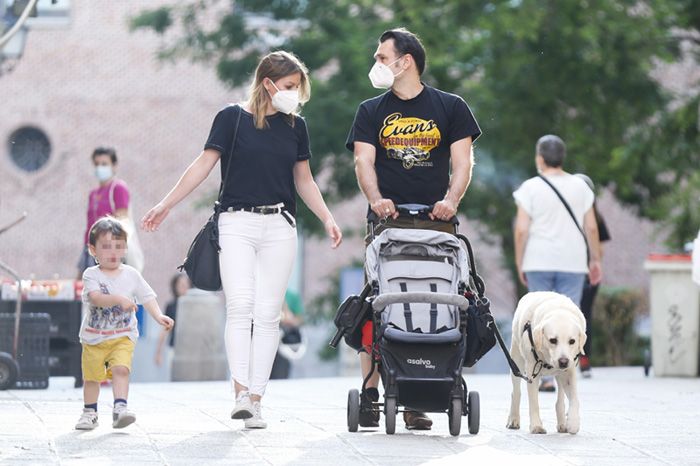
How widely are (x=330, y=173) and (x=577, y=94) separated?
4.48 metres

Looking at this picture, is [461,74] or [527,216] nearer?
[527,216]

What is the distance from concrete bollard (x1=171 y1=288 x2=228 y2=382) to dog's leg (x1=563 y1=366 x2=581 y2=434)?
8646mm

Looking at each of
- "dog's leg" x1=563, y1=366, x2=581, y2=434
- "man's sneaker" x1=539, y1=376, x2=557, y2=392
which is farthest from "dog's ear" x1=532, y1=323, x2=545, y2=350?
"man's sneaker" x1=539, y1=376, x2=557, y2=392

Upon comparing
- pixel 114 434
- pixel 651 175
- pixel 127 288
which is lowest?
pixel 114 434

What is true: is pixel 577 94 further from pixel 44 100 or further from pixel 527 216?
pixel 44 100

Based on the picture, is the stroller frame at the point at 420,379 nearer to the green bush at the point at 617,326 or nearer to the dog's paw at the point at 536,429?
the dog's paw at the point at 536,429

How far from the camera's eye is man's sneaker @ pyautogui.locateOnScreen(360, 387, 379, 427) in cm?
873

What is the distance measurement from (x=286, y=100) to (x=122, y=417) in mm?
1902

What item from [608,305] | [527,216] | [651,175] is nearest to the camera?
[527,216]

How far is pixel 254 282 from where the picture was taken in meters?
9.00

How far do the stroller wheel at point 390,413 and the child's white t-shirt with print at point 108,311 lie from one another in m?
1.41

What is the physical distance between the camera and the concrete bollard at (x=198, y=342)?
17.3 meters

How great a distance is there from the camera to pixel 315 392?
13.1 m

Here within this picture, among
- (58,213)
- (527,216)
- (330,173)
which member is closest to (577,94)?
(330,173)
